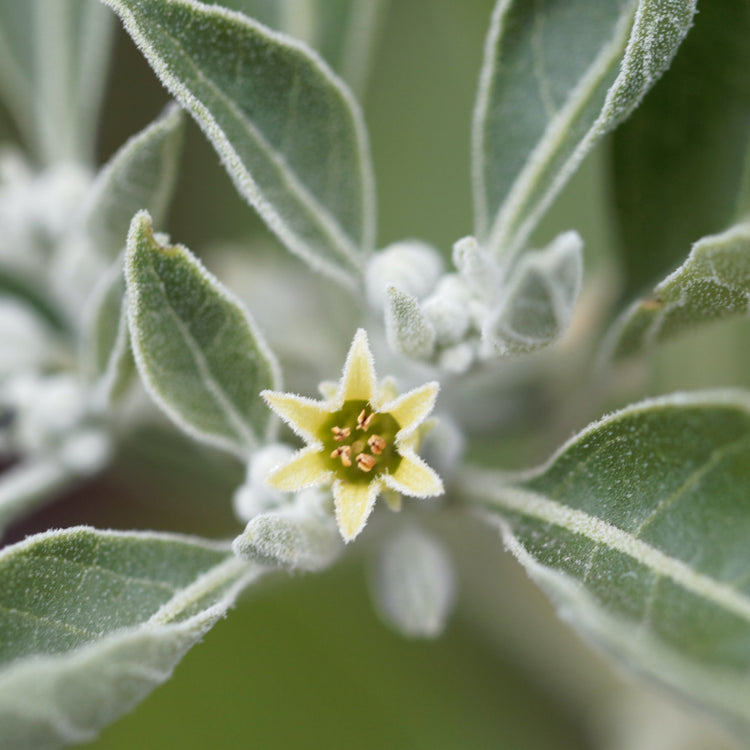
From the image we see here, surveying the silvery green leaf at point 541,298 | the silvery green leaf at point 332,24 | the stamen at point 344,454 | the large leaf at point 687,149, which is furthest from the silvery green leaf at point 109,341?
the large leaf at point 687,149

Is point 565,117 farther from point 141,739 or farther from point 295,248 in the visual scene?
point 141,739

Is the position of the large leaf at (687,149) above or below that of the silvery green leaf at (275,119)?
below

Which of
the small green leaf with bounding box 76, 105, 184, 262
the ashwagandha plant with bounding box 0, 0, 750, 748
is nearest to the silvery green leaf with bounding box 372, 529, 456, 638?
the ashwagandha plant with bounding box 0, 0, 750, 748

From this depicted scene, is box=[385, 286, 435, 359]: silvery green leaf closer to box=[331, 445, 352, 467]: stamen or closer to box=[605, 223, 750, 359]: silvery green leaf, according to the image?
box=[331, 445, 352, 467]: stamen

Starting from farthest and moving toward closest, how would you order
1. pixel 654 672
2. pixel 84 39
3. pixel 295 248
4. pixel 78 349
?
pixel 84 39 < pixel 78 349 < pixel 295 248 < pixel 654 672

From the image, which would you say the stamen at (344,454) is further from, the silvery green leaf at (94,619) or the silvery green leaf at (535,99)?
the silvery green leaf at (535,99)

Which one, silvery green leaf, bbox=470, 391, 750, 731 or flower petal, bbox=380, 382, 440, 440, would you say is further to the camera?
flower petal, bbox=380, 382, 440, 440

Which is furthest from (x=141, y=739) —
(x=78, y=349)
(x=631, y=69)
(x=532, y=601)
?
(x=631, y=69)
